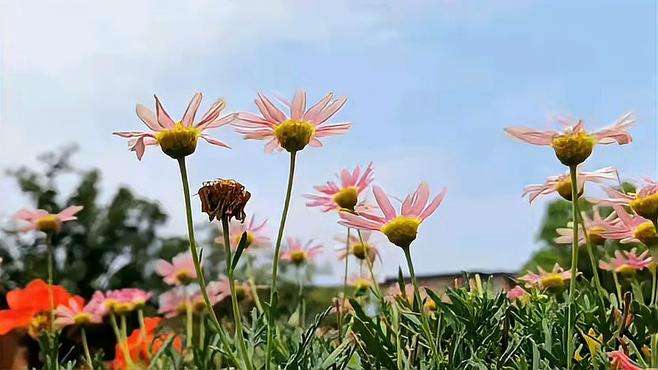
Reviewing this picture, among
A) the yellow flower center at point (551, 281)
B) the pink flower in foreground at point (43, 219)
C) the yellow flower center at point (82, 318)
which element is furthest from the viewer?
the yellow flower center at point (82, 318)

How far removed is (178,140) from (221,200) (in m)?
0.04

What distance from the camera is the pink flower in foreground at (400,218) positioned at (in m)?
0.59

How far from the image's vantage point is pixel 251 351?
623 millimetres

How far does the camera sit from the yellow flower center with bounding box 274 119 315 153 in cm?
60

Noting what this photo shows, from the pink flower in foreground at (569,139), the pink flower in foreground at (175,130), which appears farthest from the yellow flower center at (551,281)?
the pink flower in foreground at (175,130)

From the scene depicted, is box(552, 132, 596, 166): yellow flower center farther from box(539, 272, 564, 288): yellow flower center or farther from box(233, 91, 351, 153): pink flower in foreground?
box(539, 272, 564, 288): yellow flower center

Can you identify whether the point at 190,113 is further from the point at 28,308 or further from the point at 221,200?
the point at 28,308

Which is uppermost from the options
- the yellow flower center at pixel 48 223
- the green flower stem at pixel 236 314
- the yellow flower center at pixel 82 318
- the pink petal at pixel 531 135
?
the pink petal at pixel 531 135

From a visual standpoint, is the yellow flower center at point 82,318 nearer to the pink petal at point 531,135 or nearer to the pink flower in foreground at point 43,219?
the pink flower in foreground at point 43,219

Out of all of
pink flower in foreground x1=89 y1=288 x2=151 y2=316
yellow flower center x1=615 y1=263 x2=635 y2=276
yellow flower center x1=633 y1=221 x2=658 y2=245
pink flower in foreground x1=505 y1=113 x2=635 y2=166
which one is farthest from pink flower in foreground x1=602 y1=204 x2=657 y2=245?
pink flower in foreground x1=89 y1=288 x2=151 y2=316

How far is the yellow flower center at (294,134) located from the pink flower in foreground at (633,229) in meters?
0.24

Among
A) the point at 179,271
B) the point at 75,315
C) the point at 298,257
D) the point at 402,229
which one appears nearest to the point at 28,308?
the point at 75,315

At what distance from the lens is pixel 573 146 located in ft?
1.87

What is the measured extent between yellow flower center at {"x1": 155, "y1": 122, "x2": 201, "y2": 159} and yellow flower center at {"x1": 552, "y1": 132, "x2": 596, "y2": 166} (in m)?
0.22
